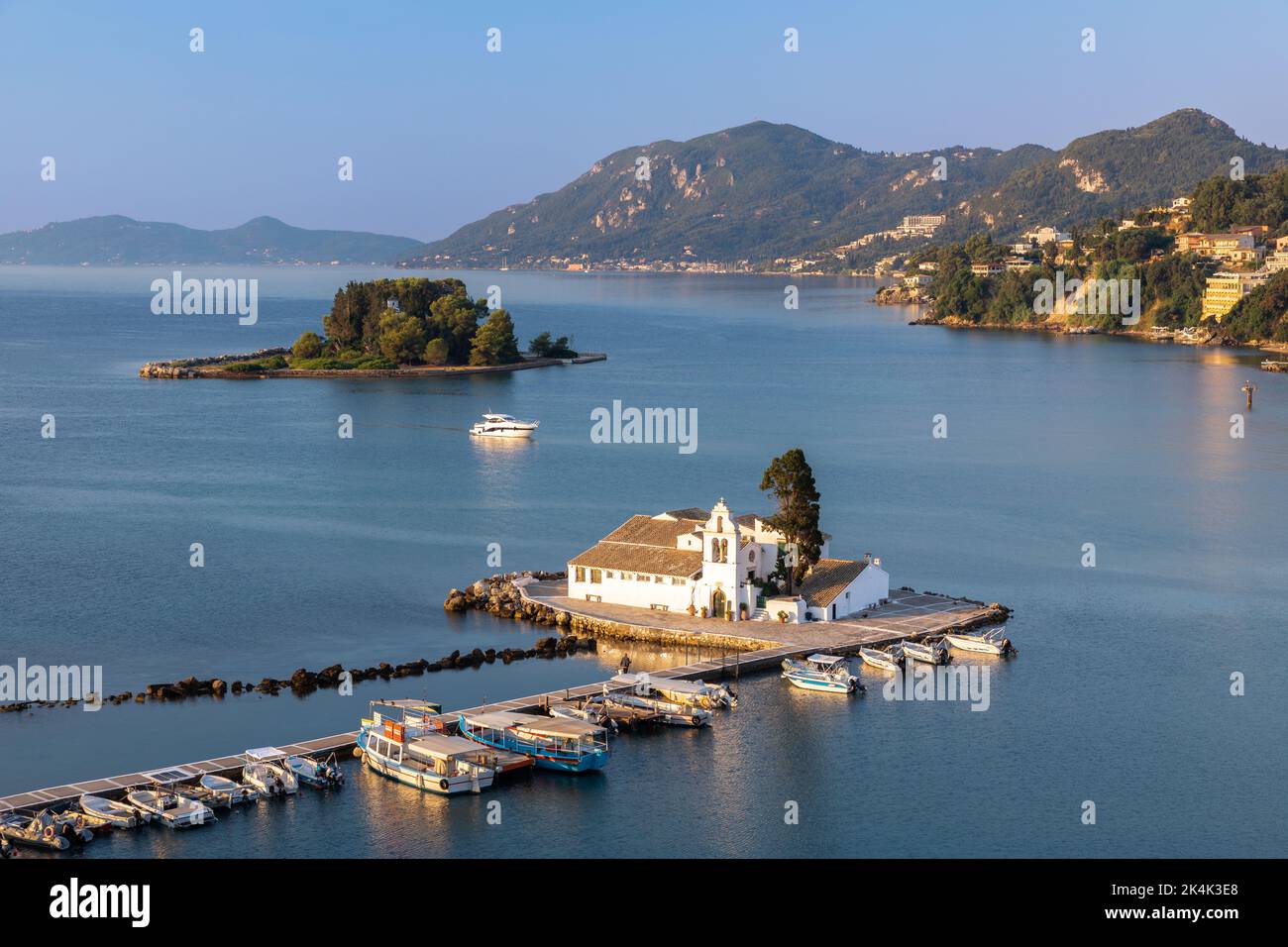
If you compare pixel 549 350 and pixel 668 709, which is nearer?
pixel 668 709

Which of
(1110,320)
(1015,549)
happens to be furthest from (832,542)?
(1110,320)

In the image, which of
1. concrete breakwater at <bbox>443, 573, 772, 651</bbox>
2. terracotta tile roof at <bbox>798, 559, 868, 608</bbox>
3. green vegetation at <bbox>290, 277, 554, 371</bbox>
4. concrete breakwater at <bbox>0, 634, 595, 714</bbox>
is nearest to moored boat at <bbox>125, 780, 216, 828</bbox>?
concrete breakwater at <bbox>0, 634, 595, 714</bbox>

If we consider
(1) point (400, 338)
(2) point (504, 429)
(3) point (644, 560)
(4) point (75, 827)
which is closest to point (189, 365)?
(1) point (400, 338)

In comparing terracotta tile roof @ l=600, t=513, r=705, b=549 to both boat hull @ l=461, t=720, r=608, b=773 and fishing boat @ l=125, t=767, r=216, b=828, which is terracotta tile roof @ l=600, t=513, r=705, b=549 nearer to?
boat hull @ l=461, t=720, r=608, b=773

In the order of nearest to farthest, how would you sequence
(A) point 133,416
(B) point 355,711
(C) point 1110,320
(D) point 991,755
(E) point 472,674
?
1. (D) point 991,755
2. (B) point 355,711
3. (E) point 472,674
4. (A) point 133,416
5. (C) point 1110,320

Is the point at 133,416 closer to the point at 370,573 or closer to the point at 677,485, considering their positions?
the point at 677,485

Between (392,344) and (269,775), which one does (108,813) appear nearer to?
(269,775)
